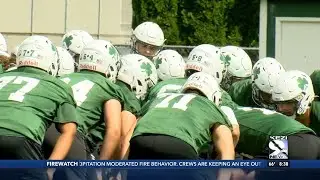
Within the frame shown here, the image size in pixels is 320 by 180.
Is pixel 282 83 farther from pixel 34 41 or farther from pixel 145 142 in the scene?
pixel 34 41

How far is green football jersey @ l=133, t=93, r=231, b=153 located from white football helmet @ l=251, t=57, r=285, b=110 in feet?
5.46

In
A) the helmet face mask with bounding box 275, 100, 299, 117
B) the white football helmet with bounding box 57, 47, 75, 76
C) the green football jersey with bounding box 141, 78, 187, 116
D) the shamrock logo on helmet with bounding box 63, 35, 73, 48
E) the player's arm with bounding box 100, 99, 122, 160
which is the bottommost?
the player's arm with bounding box 100, 99, 122, 160

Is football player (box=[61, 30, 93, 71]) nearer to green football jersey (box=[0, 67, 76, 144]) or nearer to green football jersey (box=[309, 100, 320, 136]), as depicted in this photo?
green football jersey (box=[309, 100, 320, 136])

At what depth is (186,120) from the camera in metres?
5.14

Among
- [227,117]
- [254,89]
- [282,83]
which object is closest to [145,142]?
[227,117]

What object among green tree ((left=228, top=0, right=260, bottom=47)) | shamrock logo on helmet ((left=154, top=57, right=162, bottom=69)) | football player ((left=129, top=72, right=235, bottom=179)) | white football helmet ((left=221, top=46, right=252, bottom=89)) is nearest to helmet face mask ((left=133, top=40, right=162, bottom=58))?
shamrock logo on helmet ((left=154, top=57, right=162, bottom=69))

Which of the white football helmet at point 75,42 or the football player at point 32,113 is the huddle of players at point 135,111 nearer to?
the football player at point 32,113

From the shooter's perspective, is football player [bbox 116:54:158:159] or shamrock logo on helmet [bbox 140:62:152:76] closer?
football player [bbox 116:54:158:159]

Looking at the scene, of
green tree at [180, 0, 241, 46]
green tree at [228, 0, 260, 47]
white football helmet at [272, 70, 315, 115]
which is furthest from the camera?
green tree at [228, 0, 260, 47]

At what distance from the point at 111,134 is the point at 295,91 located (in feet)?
4.63

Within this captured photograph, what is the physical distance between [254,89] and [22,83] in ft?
8.74

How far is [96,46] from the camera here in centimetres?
646

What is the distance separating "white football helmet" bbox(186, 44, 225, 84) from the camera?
715 centimetres

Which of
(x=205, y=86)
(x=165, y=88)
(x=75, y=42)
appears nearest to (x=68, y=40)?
(x=75, y=42)
